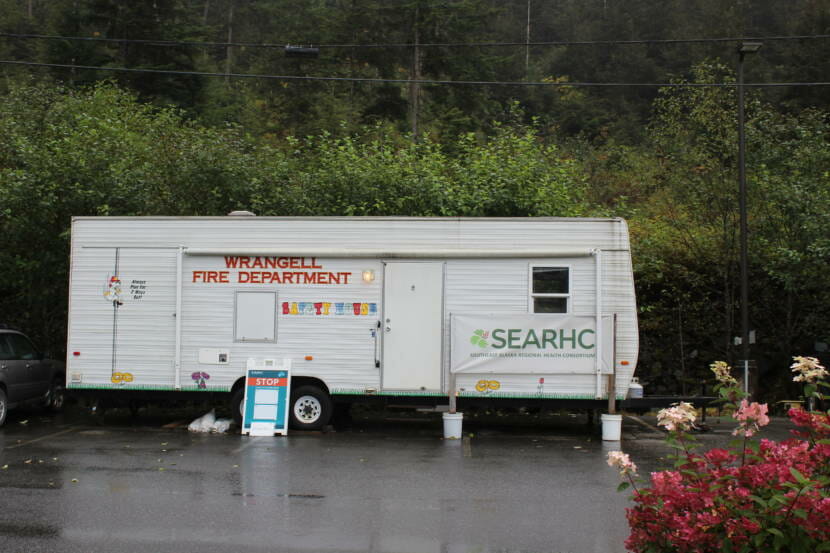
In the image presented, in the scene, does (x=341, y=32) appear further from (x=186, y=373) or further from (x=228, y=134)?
(x=186, y=373)

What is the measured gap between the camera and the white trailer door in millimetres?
12227

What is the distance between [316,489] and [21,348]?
7540 millimetres

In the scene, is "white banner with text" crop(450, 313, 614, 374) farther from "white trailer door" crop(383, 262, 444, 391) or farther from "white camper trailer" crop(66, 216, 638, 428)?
"white trailer door" crop(383, 262, 444, 391)

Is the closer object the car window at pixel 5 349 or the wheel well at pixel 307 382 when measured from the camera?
the wheel well at pixel 307 382

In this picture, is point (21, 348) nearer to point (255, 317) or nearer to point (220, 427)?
point (220, 427)

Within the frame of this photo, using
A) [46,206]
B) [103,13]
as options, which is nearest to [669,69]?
[103,13]

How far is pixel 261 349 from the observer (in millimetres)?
12422

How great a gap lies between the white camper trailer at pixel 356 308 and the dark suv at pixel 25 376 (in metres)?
1.12

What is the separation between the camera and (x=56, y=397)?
14.8 meters

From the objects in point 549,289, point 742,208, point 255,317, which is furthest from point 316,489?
point 742,208

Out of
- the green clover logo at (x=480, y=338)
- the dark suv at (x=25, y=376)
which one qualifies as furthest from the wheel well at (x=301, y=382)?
the dark suv at (x=25, y=376)

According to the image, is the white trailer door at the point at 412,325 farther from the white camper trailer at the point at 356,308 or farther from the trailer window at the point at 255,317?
the trailer window at the point at 255,317

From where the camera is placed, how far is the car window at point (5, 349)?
42.4 ft

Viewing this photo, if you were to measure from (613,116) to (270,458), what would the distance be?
3686 centimetres
